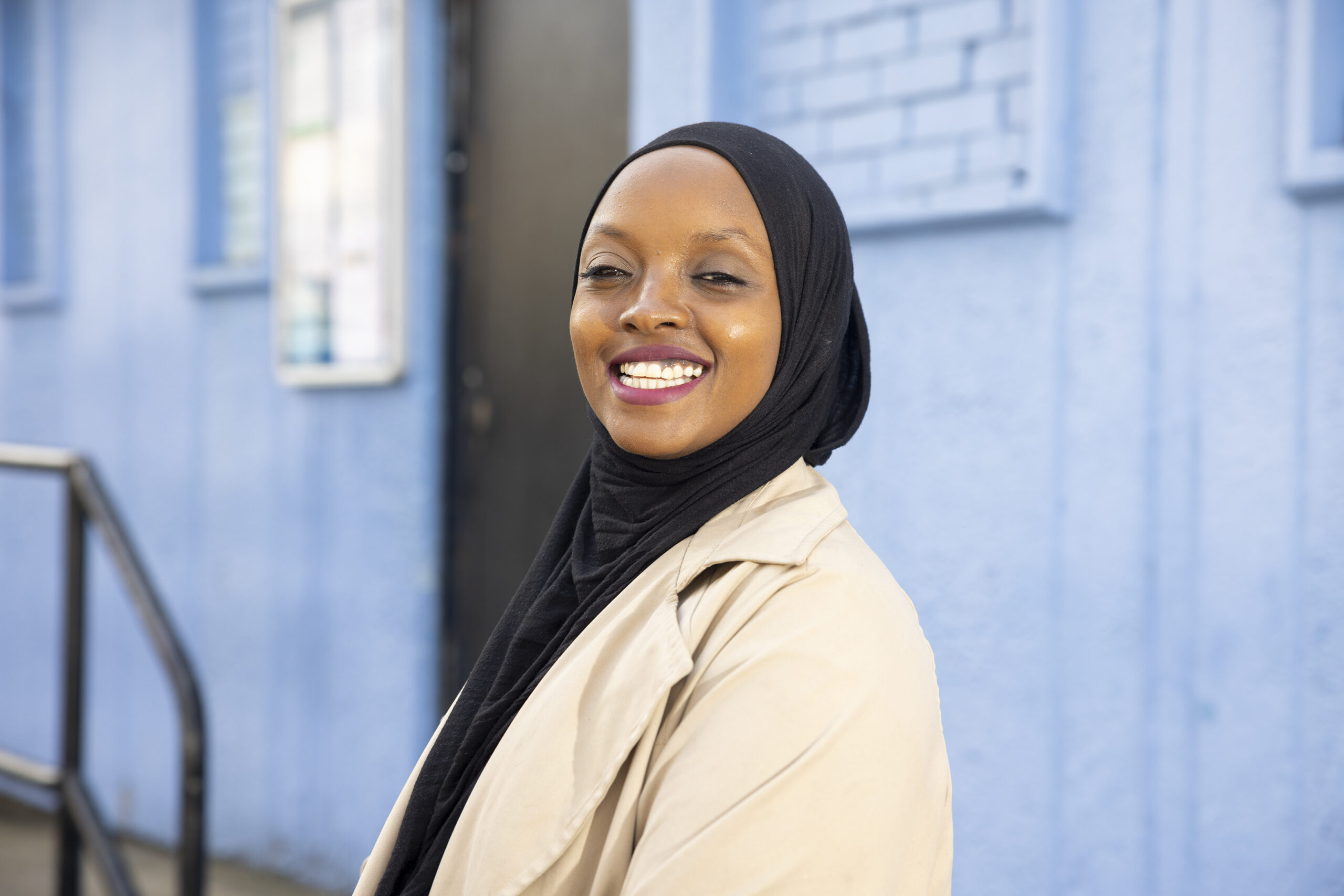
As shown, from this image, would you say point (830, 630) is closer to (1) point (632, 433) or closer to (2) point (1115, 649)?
(1) point (632, 433)

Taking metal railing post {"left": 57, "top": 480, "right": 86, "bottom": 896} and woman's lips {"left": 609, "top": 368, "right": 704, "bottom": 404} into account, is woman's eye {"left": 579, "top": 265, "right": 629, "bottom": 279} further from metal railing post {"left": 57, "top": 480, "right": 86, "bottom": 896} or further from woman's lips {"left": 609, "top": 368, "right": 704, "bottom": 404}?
metal railing post {"left": 57, "top": 480, "right": 86, "bottom": 896}

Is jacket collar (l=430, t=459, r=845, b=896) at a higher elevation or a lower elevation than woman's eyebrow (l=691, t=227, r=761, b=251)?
lower

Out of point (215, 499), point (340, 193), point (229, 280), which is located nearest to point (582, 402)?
point (340, 193)

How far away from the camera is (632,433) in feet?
4.24

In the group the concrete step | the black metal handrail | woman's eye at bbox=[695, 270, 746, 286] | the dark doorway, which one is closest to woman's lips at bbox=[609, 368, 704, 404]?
woman's eye at bbox=[695, 270, 746, 286]

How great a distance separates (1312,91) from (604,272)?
144 centimetres

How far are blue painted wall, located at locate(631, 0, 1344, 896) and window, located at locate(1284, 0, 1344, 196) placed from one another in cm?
5

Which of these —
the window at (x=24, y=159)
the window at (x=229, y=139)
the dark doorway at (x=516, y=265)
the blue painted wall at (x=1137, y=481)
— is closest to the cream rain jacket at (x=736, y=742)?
the blue painted wall at (x=1137, y=481)

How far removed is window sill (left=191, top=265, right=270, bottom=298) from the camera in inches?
166

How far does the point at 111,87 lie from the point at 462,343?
2257mm

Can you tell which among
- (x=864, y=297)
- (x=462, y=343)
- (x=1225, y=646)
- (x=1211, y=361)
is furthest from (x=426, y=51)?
(x=1225, y=646)

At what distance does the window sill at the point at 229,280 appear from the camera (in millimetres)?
4215

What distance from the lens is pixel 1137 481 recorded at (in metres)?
2.27

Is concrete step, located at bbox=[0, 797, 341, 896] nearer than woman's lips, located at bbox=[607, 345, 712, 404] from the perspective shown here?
No
